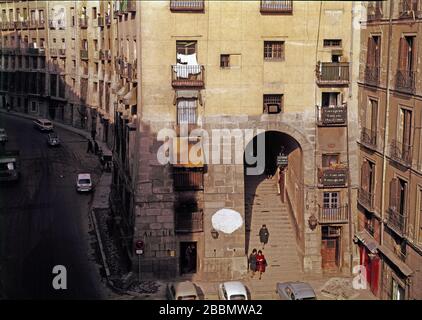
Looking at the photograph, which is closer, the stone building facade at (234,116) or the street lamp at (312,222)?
the stone building facade at (234,116)

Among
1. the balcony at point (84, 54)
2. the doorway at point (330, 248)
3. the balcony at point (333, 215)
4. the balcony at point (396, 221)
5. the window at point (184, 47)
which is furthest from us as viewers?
the balcony at point (84, 54)

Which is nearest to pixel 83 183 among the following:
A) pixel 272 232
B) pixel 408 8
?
pixel 272 232

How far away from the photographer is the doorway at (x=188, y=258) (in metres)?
37.6

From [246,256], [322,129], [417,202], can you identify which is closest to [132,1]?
[322,129]

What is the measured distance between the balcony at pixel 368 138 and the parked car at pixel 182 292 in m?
11.3

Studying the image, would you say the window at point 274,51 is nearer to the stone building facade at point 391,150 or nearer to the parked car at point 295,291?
the stone building facade at point 391,150

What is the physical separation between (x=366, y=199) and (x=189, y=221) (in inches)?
353

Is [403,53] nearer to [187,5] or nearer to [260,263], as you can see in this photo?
[187,5]

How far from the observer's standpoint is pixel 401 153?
33.7m

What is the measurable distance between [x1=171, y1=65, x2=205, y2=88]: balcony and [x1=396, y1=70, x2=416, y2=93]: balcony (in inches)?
368

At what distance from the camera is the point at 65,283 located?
36.2 meters

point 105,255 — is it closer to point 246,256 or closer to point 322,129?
point 246,256

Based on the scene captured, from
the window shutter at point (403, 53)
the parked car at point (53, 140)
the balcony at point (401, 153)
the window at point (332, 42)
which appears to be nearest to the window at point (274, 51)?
the window at point (332, 42)

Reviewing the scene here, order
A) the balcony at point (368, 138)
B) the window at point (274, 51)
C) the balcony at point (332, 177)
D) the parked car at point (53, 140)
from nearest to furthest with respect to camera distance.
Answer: the balcony at point (368, 138), the window at point (274, 51), the balcony at point (332, 177), the parked car at point (53, 140)
